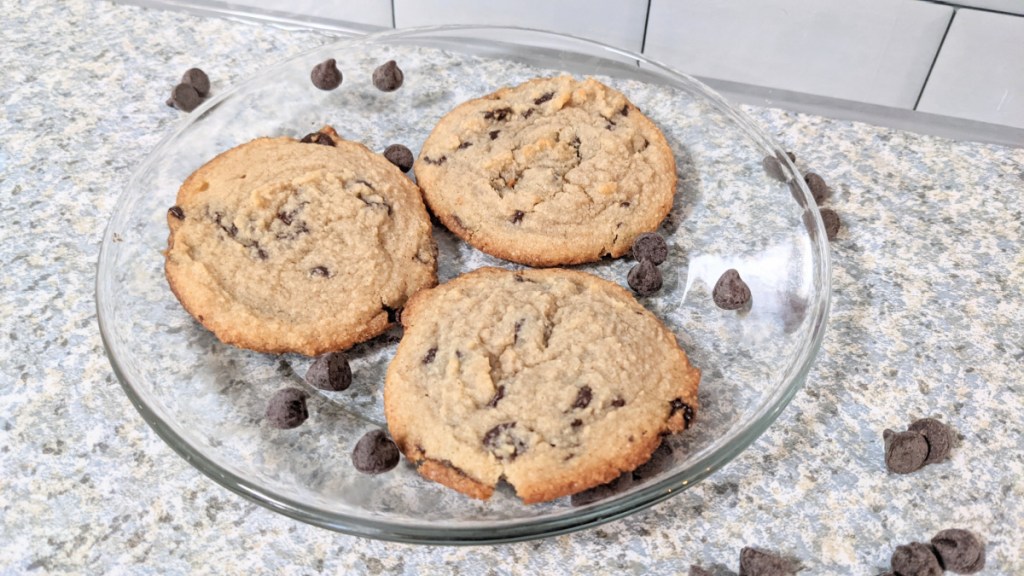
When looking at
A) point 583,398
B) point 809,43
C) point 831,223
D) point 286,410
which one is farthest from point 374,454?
point 809,43

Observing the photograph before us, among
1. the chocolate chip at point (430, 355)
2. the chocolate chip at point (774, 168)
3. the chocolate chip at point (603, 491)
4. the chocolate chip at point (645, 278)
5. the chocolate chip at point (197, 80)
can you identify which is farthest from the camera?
the chocolate chip at point (197, 80)

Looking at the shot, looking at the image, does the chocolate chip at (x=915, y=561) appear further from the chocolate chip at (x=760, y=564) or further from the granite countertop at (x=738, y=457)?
the chocolate chip at (x=760, y=564)

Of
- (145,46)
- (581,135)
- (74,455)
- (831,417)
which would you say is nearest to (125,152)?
(145,46)

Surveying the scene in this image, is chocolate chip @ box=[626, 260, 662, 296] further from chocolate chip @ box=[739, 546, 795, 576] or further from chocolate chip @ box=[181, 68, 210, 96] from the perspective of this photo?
chocolate chip @ box=[181, 68, 210, 96]

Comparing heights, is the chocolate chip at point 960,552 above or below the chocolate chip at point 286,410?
below

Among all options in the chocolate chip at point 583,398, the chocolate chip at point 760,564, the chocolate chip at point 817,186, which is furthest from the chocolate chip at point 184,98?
the chocolate chip at point 760,564

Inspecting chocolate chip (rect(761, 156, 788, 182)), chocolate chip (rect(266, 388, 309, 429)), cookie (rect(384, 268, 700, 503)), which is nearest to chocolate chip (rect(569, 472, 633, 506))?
cookie (rect(384, 268, 700, 503))

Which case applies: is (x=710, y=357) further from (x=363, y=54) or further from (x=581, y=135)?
(x=363, y=54)
